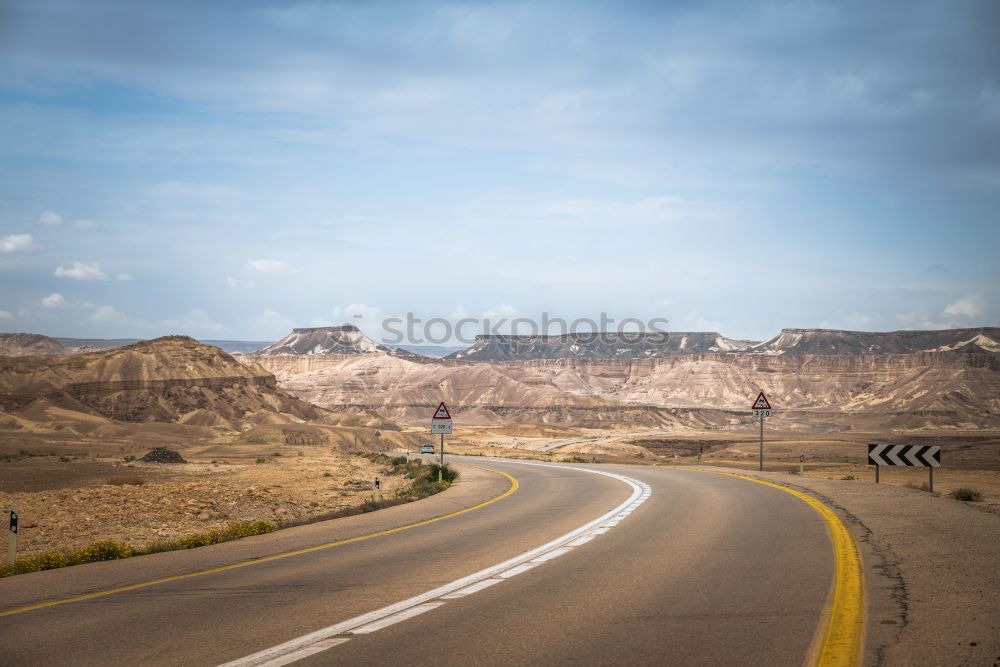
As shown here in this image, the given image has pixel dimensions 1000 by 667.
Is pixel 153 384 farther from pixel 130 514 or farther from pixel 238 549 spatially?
pixel 238 549

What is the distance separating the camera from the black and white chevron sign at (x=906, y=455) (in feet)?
72.1

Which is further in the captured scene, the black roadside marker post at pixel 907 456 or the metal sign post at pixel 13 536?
the black roadside marker post at pixel 907 456

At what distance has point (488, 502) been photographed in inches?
842

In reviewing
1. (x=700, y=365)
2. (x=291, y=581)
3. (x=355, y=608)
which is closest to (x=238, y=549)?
(x=291, y=581)

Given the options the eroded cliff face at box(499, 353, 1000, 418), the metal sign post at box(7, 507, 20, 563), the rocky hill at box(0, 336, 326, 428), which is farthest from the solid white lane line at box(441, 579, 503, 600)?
the eroded cliff face at box(499, 353, 1000, 418)

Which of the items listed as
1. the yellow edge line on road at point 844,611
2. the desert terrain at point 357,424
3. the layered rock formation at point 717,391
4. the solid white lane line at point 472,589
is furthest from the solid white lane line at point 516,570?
the layered rock formation at point 717,391

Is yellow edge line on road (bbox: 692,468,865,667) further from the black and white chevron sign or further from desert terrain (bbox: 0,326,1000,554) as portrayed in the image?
the black and white chevron sign

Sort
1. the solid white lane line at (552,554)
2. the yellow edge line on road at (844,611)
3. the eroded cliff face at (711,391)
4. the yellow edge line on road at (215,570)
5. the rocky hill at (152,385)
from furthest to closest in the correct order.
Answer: the eroded cliff face at (711,391)
the rocky hill at (152,385)
the solid white lane line at (552,554)
the yellow edge line on road at (215,570)
the yellow edge line on road at (844,611)

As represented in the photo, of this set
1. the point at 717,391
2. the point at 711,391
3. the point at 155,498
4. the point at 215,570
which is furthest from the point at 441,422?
the point at 711,391

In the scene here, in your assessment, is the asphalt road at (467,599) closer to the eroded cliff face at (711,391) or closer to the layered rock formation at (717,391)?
the eroded cliff face at (711,391)

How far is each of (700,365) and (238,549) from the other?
611 ft

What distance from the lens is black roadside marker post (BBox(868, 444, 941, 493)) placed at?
2197 centimetres

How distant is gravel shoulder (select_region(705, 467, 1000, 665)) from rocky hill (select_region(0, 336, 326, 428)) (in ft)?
281

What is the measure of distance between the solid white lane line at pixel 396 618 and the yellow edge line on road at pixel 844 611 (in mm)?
3382
